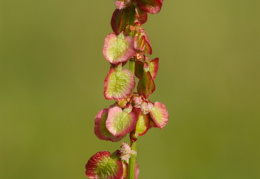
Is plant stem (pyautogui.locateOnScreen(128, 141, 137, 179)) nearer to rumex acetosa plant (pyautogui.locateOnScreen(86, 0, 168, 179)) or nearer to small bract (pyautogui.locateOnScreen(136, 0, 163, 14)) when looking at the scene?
rumex acetosa plant (pyautogui.locateOnScreen(86, 0, 168, 179))

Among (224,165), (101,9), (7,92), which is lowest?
(224,165)

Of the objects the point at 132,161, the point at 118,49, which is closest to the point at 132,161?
the point at 132,161

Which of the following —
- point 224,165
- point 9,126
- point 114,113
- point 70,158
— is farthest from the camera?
point 9,126

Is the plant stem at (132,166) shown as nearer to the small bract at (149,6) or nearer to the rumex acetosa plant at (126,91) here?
the rumex acetosa plant at (126,91)

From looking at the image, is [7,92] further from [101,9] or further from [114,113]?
[114,113]

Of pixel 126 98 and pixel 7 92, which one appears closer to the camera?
pixel 126 98

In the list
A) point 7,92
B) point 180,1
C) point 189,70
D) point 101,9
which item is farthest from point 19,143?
point 180,1

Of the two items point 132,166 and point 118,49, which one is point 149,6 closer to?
point 118,49

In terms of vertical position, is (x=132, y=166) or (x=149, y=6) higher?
(x=149, y=6)

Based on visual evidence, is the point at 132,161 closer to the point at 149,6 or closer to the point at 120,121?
the point at 120,121
